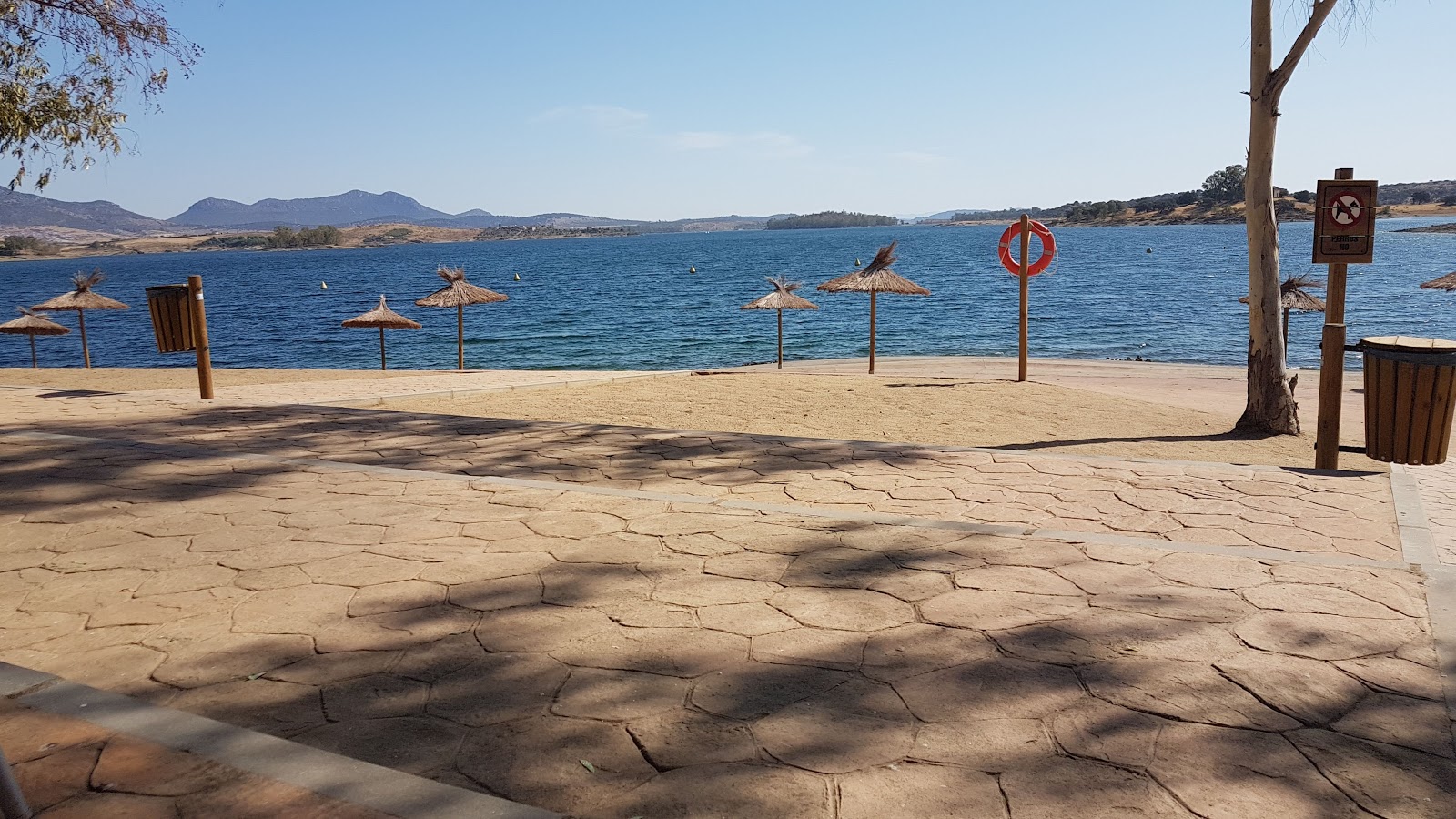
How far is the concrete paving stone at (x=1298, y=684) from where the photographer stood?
2836 mm

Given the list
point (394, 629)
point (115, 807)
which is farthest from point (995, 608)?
point (115, 807)

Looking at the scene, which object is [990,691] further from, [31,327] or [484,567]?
[31,327]

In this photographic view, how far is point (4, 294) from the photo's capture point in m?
75.7

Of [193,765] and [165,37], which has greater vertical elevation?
[165,37]

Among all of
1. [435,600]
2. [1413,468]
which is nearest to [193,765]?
[435,600]

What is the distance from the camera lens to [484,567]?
13.5 feet

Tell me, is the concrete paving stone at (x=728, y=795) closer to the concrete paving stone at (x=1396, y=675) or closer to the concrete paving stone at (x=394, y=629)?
the concrete paving stone at (x=394, y=629)

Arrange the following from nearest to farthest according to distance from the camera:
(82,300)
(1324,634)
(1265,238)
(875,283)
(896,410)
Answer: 1. (1324,634)
2. (1265,238)
3. (896,410)
4. (875,283)
5. (82,300)

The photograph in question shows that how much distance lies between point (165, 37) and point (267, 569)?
27.2ft

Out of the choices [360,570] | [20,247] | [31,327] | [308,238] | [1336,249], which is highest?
[308,238]

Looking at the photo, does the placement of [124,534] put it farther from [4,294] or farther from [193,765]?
[4,294]

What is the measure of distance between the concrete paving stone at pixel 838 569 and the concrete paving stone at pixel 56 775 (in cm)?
236

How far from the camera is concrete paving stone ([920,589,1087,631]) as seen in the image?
3498 millimetres

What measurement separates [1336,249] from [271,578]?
6.68 m
